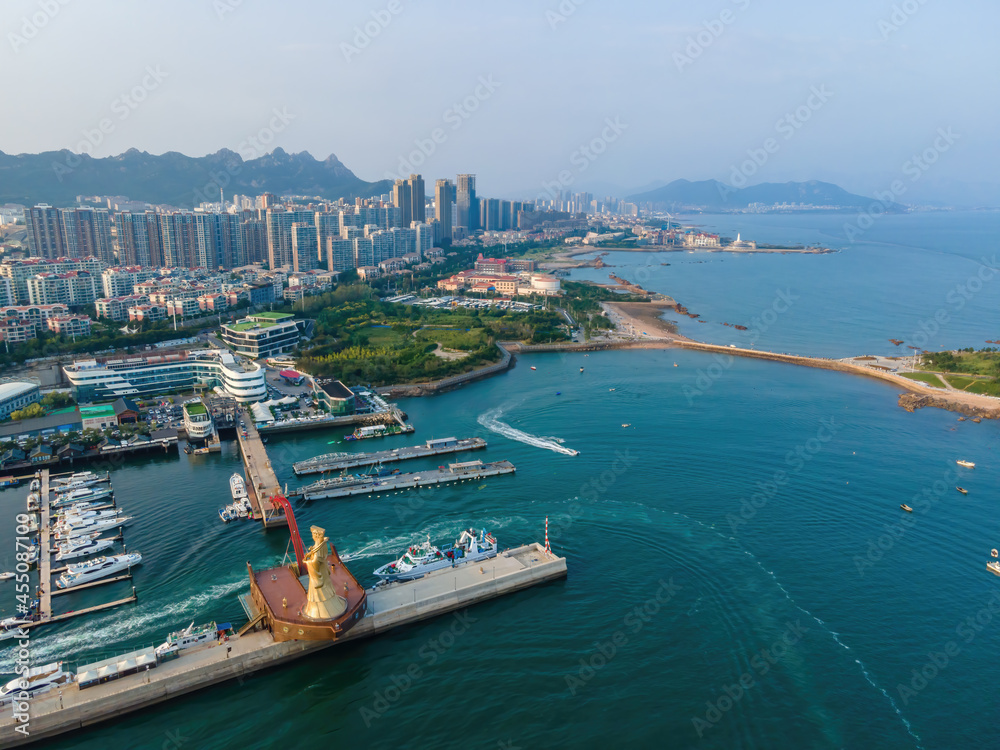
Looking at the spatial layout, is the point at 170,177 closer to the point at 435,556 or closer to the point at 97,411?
the point at 97,411

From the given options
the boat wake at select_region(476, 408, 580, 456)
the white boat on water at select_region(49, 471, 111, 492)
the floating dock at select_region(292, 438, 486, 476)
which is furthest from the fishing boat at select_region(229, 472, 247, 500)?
the boat wake at select_region(476, 408, 580, 456)

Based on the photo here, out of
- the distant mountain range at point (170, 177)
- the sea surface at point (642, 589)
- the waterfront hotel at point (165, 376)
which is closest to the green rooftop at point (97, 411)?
the waterfront hotel at point (165, 376)

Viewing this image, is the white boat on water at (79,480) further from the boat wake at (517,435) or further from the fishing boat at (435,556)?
the boat wake at (517,435)

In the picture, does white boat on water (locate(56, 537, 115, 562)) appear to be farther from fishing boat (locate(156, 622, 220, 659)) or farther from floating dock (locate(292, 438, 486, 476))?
floating dock (locate(292, 438, 486, 476))

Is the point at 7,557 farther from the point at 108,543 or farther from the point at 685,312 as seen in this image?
the point at 685,312

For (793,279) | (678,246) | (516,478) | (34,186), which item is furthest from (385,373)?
(34,186)

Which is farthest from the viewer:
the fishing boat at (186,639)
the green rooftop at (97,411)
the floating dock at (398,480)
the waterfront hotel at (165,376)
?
the waterfront hotel at (165,376)

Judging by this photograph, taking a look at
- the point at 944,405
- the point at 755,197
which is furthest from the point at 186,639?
the point at 755,197
